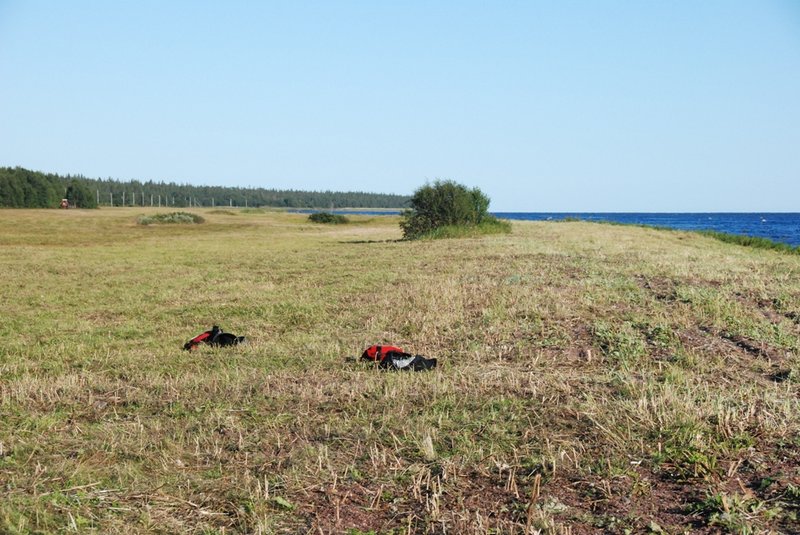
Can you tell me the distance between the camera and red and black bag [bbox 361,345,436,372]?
27.8 ft

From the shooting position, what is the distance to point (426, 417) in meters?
6.28

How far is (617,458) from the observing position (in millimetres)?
5176

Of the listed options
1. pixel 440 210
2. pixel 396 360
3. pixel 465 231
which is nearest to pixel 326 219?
pixel 440 210

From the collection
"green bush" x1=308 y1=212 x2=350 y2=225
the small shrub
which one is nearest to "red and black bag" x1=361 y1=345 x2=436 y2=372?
the small shrub

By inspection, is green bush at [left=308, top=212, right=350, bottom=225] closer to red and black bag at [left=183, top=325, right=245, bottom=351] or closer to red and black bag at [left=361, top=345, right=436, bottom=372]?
red and black bag at [left=183, top=325, right=245, bottom=351]

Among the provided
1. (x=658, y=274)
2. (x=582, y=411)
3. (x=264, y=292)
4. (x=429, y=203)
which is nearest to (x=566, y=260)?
(x=658, y=274)

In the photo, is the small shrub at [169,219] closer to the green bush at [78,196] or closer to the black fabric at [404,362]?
the green bush at [78,196]

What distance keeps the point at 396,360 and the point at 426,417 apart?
2307mm

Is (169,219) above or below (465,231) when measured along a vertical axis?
below

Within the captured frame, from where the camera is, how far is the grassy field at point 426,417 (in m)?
4.46

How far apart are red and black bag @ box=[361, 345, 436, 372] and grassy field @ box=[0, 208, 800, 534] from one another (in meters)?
0.28

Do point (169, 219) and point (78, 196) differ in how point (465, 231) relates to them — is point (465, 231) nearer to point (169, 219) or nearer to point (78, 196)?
point (169, 219)

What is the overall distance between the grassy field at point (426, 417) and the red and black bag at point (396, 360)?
0.28 m

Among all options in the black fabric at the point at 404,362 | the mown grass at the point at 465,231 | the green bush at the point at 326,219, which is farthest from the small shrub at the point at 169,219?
the black fabric at the point at 404,362
